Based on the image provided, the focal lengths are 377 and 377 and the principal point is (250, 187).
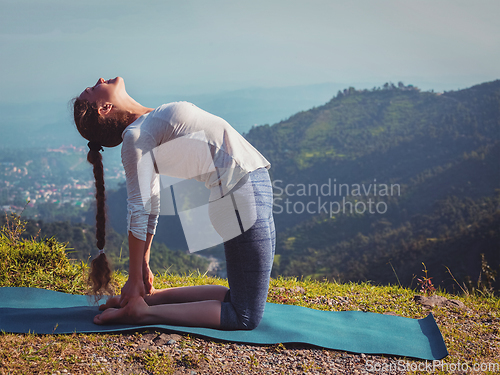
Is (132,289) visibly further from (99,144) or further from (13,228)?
(13,228)

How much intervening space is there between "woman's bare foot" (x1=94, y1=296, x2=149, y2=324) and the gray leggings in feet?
1.53

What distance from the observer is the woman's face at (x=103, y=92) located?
213cm

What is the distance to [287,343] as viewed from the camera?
2.17m

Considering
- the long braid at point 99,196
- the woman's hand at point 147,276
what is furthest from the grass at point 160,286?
the long braid at point 99,196

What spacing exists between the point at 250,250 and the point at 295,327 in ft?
2.17

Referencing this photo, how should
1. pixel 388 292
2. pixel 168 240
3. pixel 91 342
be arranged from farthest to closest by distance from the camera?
pixel 168 240, pixel 388 292, pixel 91 342

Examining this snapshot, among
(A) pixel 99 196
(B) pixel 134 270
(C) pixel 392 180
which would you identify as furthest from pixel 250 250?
(C) pixel 392 180

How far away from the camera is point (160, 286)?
3289mm

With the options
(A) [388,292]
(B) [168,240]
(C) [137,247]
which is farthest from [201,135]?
(B) [168,240]

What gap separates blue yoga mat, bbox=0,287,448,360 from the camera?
2.16m

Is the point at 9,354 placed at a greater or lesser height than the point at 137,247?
lesser

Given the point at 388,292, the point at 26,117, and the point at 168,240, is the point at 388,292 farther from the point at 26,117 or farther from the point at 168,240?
the point at 26,117

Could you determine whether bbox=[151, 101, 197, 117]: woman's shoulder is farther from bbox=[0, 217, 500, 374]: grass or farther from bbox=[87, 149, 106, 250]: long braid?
bbox=[0, 217, 500, 374]: grass

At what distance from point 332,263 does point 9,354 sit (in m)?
42.2
